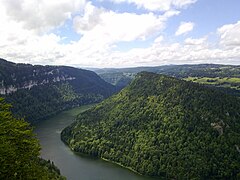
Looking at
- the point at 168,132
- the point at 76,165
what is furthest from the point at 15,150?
the point at 168,132

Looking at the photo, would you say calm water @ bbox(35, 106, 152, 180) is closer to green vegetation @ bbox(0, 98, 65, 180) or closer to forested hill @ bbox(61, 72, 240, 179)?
forested hill @ bbox(61, 72, 240, 179)

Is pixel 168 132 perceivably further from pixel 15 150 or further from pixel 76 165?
pixel 15 150

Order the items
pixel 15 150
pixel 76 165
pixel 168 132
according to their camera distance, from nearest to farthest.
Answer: pixel 15 150 → pixel 76 165 → pixel 168 132

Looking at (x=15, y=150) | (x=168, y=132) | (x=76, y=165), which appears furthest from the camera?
(x=168, y=132)

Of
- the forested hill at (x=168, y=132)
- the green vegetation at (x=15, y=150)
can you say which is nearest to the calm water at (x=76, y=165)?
the forested hill at (x=168, y=132)

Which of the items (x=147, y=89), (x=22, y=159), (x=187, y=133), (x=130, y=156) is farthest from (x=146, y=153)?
(x=22, y=159)

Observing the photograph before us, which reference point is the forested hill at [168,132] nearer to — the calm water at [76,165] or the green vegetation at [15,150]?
the calm water at [76,165]

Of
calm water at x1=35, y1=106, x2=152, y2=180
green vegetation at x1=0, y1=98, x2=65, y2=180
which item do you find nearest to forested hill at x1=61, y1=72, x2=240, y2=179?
calm water at x1=35, y1=106, x2=152, y2=180

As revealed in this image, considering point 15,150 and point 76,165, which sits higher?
point 15,150

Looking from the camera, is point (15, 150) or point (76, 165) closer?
point (15, 150)
